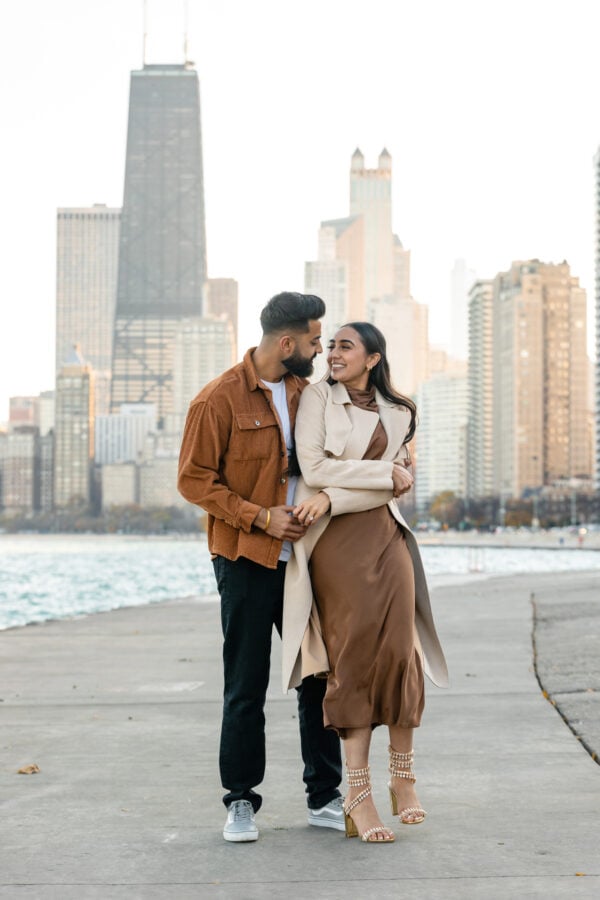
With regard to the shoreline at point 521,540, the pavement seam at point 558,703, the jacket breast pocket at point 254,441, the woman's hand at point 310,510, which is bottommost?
the shoreline at point 521,540

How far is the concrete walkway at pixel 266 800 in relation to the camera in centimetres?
394

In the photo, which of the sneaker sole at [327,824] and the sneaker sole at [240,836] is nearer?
the sneaker sole at [240,836]

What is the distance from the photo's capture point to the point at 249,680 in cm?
471

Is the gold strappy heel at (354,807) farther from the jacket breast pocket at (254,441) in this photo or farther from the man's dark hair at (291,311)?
the man's dark hair at (291,311)

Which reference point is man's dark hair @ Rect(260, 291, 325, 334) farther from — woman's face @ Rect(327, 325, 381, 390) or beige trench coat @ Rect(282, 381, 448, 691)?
beige trench coat @ Rect(282, 381, 448, 691)

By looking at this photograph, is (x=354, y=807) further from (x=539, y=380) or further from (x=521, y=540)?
(x=539, y=380)

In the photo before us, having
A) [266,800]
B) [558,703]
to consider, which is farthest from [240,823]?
[558,703]

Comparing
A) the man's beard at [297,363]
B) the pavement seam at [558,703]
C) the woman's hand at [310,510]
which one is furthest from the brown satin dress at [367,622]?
the pavement seam at [558,703]

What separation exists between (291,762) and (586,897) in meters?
2.55

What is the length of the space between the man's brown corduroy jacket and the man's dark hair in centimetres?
22

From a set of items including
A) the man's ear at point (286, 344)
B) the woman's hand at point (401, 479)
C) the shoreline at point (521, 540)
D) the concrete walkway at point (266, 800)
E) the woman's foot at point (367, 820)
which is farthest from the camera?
the shoreline at point (521, 540)

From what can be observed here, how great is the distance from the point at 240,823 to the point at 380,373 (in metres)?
1.68

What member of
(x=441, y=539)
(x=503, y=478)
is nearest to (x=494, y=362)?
(x=503, y=478)

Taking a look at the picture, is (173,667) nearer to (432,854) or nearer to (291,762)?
(291,762)
